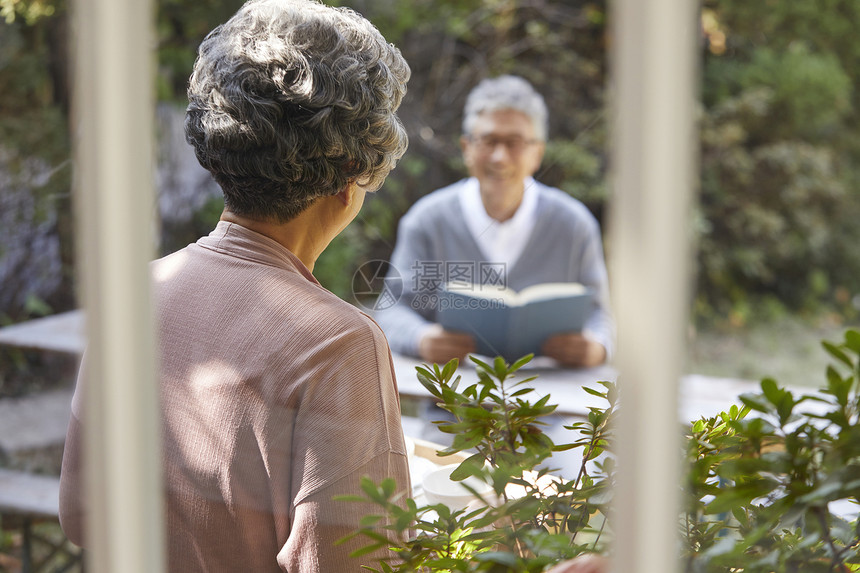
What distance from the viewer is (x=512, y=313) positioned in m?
1.48

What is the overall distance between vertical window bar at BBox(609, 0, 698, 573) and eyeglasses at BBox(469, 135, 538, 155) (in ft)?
4.67

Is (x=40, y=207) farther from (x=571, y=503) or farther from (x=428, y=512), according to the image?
(x=571, y=503)

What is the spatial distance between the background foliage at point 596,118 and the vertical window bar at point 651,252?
1.64 feet

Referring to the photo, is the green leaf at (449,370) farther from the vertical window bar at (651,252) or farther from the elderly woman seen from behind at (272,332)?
the vertical window bar at (651,252)

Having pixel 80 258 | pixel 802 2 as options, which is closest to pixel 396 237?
pixel 80 258

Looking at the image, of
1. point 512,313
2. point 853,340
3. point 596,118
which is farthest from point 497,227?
point 596,118

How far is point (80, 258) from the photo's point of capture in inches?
24.0

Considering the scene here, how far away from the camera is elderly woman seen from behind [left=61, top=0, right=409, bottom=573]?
0.77m

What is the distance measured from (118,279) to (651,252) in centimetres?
40

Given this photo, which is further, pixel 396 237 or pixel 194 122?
pixel 396 237

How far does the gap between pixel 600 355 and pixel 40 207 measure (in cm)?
116

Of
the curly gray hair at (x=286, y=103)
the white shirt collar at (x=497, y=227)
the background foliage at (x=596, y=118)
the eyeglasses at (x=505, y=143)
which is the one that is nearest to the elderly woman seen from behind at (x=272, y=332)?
the curly gray hair at (x=286, y=103)

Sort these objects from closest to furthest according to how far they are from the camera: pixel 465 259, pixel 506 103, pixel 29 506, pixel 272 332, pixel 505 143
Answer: pixel 272 332
pixel 465 259
pixel 29 506
pixel 505 143
pixel 506 103

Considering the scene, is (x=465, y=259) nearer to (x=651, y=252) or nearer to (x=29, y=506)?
(x=651, y=252)
